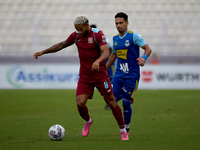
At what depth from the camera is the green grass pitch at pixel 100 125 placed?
5352 mm

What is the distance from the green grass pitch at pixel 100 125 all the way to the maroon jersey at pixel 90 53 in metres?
1.01

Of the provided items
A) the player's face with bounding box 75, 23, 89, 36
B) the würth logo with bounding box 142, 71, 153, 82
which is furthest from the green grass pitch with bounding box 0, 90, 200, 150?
the würth logo with bounding box 142, 71, 153, 82

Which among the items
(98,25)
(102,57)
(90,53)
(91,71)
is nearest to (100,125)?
(91,71)

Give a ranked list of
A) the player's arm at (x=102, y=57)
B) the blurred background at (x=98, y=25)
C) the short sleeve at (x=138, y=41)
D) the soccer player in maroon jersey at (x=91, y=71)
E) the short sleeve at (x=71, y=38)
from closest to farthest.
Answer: the player's arm at (x=102, y=57)
the soccer player in maroon jersey at (x=91, y=71)
the short sleeve at (x=71, y=38)
the short sleeve at (x=138, y=41)
the blurred background at (x=98, y=25)

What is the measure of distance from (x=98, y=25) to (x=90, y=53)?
13014 mm

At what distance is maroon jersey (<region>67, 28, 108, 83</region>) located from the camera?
18.7 ft

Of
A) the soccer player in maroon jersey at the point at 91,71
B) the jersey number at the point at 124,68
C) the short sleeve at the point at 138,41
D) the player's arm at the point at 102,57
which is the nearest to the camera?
the player's arm at the point at 102,57

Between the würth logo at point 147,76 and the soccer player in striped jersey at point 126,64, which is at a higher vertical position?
the soccer player in striped jersey at point 126,64

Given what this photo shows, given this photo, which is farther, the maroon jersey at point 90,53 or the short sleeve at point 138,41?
the short sleeve at point 138,41

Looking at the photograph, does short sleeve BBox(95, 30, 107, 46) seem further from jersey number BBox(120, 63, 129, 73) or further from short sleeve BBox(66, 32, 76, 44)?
jersey number BBox(120, 63, 129, 73)

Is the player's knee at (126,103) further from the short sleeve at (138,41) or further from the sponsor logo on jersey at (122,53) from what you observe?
the short sleeve at (138,41)

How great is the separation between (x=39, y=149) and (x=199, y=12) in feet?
60.6

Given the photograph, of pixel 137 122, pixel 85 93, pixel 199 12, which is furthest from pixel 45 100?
pixel 199 12

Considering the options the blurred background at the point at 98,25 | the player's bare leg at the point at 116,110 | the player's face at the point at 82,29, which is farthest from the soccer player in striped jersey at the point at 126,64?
the blurred background at the point at 98,25
